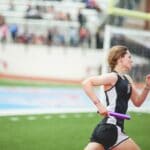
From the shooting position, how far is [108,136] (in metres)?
5.05

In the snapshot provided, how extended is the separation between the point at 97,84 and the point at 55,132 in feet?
14.2

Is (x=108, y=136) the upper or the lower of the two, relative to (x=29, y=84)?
upper

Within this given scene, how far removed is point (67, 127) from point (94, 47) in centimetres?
1241

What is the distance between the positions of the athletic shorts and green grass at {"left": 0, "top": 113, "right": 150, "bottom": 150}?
8.59ft

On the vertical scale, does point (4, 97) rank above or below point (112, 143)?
below

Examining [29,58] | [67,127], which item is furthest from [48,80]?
[67,127]

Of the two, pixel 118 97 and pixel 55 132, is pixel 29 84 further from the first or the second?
pixel 118 97

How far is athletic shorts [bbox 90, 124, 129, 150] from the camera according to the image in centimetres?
502

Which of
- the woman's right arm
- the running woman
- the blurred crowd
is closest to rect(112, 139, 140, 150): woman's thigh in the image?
the running woman

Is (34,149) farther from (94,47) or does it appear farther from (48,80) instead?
(94,47)

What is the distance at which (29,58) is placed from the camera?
21266mm

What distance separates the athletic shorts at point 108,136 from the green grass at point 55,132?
8.59 ft

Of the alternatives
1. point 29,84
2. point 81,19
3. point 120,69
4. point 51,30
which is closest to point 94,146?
point 120,69

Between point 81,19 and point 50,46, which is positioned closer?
point 50,46
